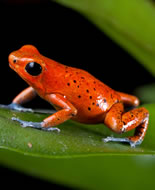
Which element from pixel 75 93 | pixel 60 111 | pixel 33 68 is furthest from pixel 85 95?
pixel 33 68

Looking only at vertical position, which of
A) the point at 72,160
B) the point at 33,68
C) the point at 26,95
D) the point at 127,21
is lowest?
the point at 72,160

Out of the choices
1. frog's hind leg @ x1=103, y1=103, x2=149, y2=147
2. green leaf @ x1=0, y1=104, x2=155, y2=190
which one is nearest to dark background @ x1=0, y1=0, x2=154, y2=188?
frog's hind leg @ x1=103, y1=103, x2=149, y2=147

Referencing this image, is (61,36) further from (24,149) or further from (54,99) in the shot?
(24,149)

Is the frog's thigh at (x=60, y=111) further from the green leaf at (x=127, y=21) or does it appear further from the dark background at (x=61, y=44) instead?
the dark background at (x=61, y=44)

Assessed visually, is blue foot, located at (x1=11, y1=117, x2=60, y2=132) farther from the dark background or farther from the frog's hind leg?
the dark background

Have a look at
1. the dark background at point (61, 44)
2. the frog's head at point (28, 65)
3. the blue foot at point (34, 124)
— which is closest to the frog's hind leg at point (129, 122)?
the blue foot at point (34, 124)

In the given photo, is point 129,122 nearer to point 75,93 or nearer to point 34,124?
point 75,93

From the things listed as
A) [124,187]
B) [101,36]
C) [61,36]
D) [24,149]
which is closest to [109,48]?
[101,36]

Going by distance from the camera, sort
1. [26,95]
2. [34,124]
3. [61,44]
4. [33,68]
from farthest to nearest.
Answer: [61,44] → [26,95] → [33,68] → [34,124]
